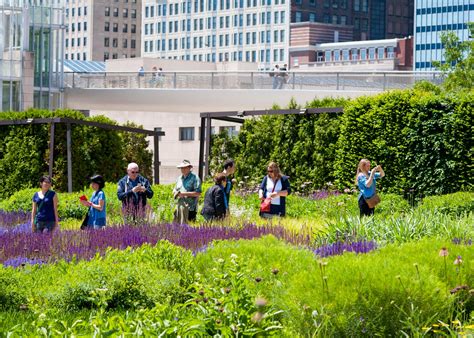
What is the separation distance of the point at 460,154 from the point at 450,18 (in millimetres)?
143053

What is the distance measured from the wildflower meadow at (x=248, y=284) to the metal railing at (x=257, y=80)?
3473cm

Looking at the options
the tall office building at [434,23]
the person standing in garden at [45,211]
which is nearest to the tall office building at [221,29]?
the tall office building at [434,23]

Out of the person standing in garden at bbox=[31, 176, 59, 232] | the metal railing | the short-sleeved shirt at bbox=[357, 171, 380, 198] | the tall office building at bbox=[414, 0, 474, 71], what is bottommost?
the person standing in garden at bbox=[31, 176, 59, 232]

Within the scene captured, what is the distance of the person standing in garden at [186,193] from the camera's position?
19266mm

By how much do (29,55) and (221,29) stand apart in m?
122

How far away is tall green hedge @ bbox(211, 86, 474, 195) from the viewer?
26.2m

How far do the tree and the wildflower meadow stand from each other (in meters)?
29.0

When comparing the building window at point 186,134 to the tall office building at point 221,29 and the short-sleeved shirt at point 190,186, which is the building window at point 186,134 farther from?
the tall office building at point 221,29

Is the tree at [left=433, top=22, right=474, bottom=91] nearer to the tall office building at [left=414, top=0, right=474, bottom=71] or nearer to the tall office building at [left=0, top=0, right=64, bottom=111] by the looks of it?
the tall office building at [left=0, top=0, right=64, bottom=111]

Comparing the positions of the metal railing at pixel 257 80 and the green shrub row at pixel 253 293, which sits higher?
the metal railing at pixel 257 80

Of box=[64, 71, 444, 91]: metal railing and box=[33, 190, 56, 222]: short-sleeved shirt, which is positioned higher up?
box=[64, 71, 444, 91]: metal railing

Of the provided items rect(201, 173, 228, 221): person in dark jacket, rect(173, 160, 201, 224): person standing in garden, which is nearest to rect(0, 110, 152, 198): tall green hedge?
rect(173, 160, 201, 224): person standing in garden

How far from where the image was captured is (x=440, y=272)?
10.8 meters

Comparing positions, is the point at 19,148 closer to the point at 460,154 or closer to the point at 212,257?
the point at 460,154
